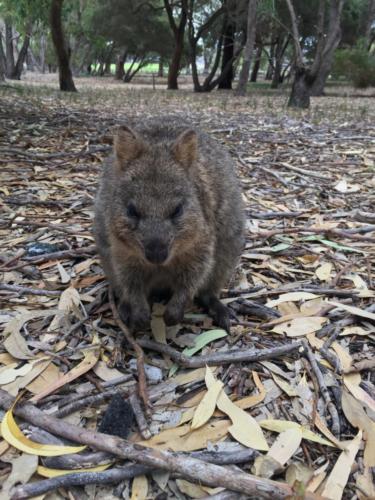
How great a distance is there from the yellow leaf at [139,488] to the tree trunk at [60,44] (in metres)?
15.5

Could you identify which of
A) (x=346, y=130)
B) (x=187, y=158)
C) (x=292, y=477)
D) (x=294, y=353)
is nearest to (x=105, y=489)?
(x=292, y=477)

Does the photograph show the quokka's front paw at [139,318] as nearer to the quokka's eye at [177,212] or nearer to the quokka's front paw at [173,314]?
the quokka's front paw at [173,314]

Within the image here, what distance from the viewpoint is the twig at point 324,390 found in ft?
7.72

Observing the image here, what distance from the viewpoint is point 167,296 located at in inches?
139

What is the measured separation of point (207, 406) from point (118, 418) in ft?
1.56

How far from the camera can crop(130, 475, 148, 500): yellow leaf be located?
1.98 metres

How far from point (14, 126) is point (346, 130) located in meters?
6.39

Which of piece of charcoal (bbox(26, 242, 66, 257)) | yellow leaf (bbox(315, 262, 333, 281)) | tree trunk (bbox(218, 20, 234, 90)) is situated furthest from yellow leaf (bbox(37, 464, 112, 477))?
tree trunk (bbox(218, 20, 234, 90))

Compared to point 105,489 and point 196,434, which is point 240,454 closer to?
point 196,434

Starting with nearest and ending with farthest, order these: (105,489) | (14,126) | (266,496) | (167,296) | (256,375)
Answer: (266,496), (105,489), (256,375), (167,296), (14,126)

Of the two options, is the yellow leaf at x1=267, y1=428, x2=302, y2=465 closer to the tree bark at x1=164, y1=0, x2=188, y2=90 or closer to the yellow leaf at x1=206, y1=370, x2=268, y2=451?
the yellow leaf at x1=206, y1=370, x2=268, y2=451

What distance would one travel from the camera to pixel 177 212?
2820 mm

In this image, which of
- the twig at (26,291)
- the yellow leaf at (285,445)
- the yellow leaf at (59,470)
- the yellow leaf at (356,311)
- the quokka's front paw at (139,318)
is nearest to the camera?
the yellow leaf at (59,470)

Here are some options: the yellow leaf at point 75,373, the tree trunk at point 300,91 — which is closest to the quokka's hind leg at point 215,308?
the yellow leaf at point 75,373
